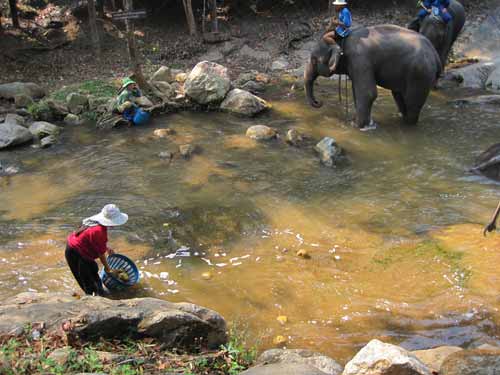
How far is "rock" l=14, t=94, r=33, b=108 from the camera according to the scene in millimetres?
10828

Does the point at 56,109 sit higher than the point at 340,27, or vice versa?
the point at 340,27

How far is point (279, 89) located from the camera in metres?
12.0

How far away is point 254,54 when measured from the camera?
14.4 meters

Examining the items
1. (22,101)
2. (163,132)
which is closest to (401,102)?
(163,132)

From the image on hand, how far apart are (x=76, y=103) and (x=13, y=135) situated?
1.83 m

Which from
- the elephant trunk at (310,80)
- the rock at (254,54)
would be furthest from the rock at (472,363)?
the rock at (254,54)

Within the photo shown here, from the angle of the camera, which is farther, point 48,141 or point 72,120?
point 72,120

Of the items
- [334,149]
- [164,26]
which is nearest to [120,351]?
[334,149]

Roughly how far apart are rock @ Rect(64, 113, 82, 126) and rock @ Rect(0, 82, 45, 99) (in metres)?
1.51

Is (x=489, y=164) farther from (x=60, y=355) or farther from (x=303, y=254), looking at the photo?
(x=60, y=355)

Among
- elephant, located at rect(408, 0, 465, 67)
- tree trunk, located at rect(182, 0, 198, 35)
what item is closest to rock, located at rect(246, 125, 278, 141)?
elephant, located at rect(408, 0, 465, 67)

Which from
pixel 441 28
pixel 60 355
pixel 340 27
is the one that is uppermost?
pixel 340 27

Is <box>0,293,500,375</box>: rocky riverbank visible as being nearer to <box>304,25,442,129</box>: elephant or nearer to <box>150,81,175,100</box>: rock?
<box>304,25,442,129</box>: elephant

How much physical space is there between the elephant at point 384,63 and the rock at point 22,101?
5.94 m
